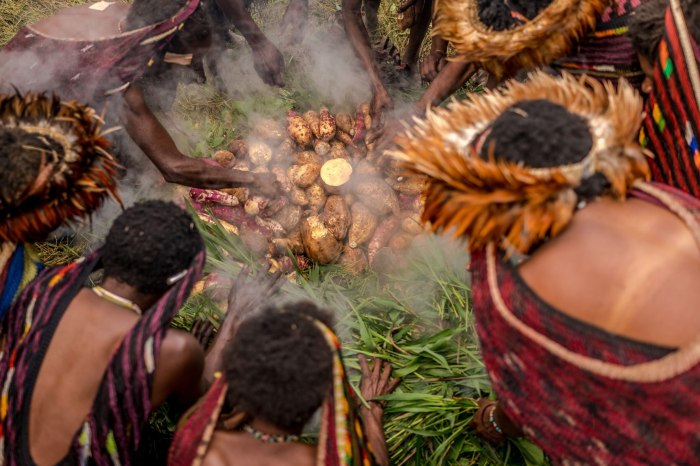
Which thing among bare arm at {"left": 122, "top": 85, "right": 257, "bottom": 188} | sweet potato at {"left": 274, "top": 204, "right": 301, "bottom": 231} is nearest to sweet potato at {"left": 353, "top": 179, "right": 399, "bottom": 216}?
sweet potato at {"left": 274, "top": 204, "right": 301, "bottom": 231}

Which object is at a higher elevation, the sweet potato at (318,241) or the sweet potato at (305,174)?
the sweet potato at (305,174)

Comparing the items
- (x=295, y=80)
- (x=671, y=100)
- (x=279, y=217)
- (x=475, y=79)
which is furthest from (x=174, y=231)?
(x=475, y=79)

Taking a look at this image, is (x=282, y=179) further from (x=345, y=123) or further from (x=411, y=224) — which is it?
(x=411, y=224)

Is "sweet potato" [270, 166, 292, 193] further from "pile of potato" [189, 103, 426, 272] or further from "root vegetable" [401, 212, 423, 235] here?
"root vegetable" [401, 212, 423, 235]

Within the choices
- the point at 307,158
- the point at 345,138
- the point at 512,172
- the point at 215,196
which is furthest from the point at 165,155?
the point at 512,172

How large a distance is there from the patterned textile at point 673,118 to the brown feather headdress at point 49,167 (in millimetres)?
1991

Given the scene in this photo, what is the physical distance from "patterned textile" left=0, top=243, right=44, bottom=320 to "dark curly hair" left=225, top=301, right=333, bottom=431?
3.23 feet

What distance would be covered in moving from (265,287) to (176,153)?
2.63 ft

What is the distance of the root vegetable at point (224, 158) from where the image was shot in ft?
10.4

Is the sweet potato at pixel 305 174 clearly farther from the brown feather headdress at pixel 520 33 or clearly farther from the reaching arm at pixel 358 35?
the brown feather headdress at pixel 520 33

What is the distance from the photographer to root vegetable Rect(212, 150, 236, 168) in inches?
125

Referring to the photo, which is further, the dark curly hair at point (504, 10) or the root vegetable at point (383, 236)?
the root vegetable at point (383, 236)

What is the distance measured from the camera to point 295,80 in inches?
150

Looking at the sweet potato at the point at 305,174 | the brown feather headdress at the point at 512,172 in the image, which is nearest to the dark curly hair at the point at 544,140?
the brown feather headdress at the point at 512,172
